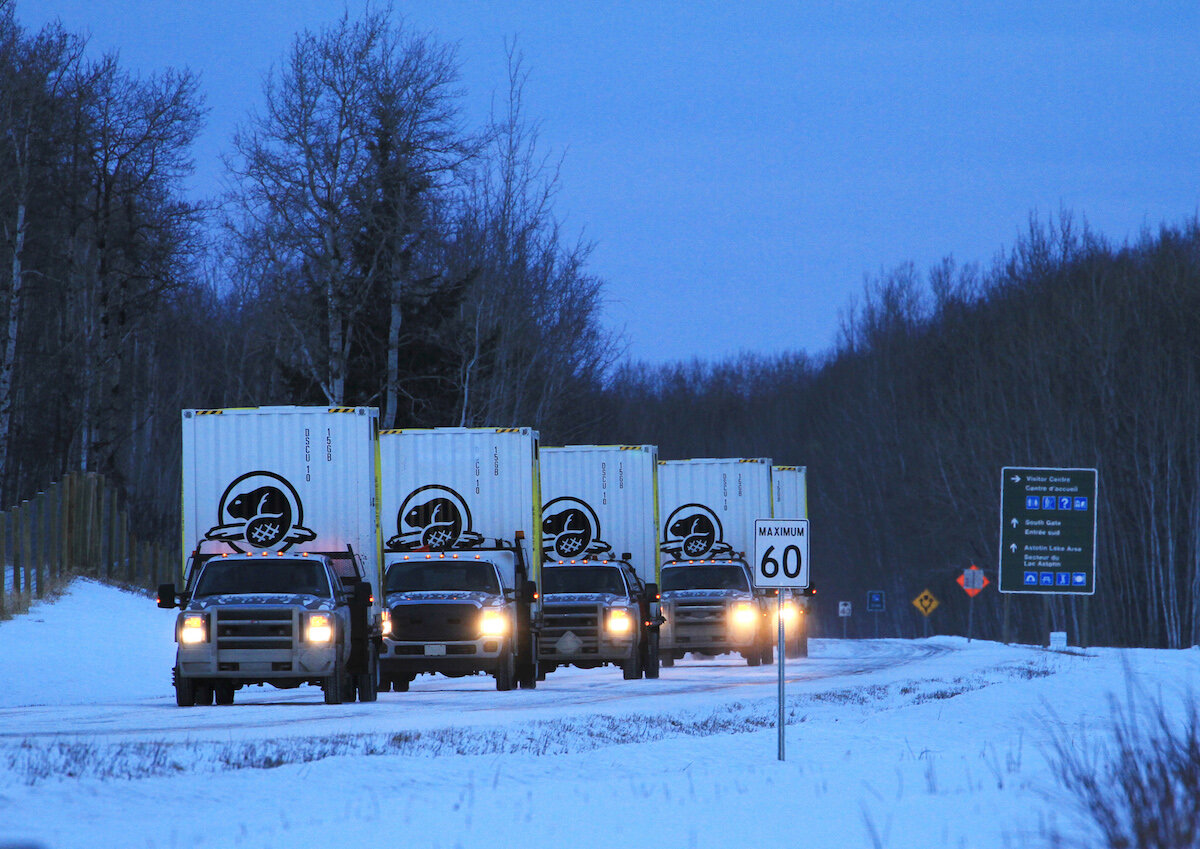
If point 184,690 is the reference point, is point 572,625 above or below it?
above

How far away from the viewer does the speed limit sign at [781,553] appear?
16.5 metres

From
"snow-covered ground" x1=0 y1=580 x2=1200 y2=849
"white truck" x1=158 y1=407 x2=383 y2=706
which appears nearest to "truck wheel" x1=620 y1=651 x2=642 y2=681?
"snow-covered ground" x1=0 y1=580 x2=1200 y2=849

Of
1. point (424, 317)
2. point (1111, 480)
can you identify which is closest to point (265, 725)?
point (424, 317)

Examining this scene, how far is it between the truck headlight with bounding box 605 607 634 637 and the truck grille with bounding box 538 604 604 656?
0.18 metres

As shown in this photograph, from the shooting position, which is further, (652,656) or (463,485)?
(652,656)

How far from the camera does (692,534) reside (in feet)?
126

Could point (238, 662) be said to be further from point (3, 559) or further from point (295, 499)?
point (3, 559)

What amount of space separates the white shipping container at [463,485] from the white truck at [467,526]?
0.02 metres

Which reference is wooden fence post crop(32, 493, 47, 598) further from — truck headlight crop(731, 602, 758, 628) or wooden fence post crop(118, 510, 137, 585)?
truck headlight crop(731, 602, 758, 628)

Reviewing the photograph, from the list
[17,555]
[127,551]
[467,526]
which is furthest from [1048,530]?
[17,555]

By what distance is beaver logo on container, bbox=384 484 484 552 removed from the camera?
27312mm

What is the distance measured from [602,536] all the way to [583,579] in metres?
1.26

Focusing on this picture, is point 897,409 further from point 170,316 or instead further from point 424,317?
point 424,317

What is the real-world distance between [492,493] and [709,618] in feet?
35.1
